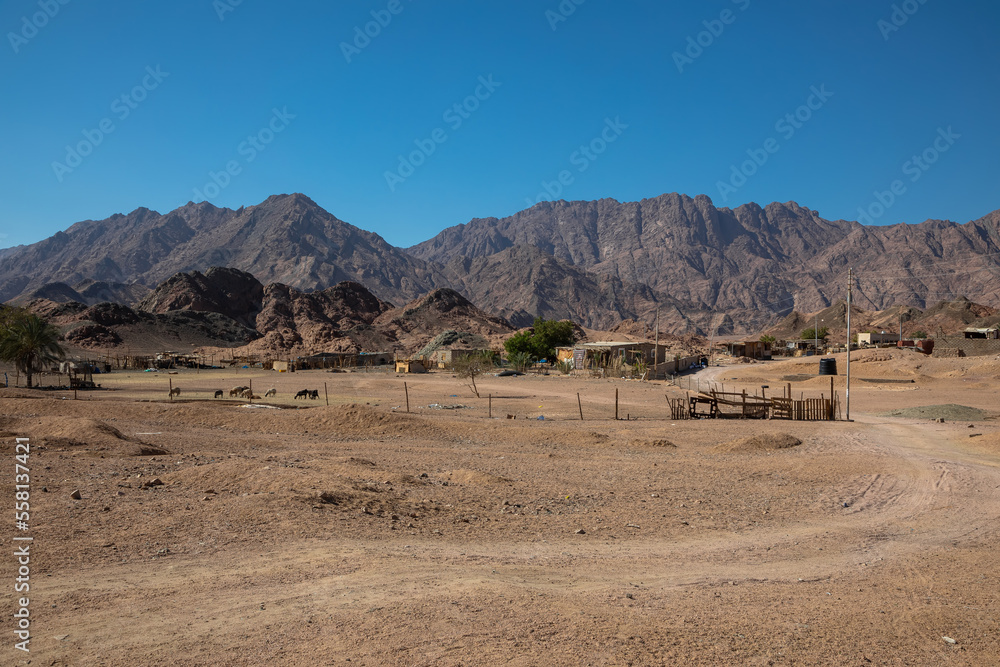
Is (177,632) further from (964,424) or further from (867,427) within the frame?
(964,424)

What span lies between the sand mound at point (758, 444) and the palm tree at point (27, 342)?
42.9m

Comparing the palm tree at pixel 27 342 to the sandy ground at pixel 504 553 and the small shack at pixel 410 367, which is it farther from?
the small shack at pixel 410 367

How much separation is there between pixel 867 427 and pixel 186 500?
2457 cm

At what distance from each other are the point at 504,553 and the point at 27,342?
44.8m

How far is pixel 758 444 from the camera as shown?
19.9 m

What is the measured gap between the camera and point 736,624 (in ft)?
21.5

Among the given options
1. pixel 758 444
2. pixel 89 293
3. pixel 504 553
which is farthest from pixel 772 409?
pixel 89 293

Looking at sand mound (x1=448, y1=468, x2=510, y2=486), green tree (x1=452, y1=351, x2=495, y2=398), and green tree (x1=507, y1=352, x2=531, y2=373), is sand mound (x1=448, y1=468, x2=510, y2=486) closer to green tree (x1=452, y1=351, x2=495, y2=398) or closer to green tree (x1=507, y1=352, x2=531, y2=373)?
green tree (x1=452, y1=351, x2=495, y2=398)

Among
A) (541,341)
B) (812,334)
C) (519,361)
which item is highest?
(812,334)

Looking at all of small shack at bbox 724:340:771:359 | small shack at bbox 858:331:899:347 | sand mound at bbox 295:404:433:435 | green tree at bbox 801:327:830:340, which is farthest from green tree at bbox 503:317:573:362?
green tree at bbox 801:327:830:340

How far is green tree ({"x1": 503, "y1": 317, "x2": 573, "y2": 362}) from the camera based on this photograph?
7494 cm

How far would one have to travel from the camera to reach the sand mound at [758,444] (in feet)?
64.3

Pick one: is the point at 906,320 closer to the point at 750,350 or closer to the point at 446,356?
the point at 750,350

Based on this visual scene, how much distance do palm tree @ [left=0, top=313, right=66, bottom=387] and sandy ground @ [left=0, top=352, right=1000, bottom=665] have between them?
27.8 meters
